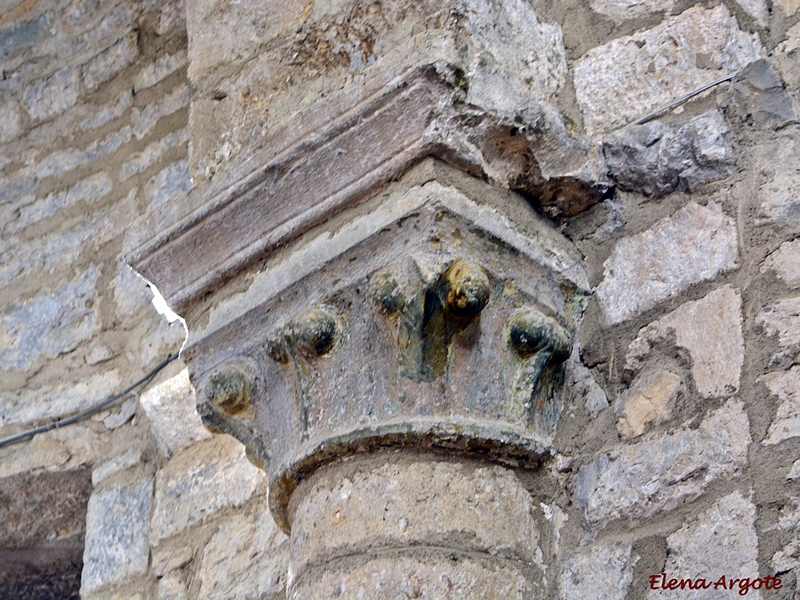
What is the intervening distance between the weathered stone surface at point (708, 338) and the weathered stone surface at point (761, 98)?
0.33 meters

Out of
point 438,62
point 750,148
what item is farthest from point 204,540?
point 750,148

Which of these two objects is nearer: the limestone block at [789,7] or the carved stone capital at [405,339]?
the carved stone capital at [405,339]

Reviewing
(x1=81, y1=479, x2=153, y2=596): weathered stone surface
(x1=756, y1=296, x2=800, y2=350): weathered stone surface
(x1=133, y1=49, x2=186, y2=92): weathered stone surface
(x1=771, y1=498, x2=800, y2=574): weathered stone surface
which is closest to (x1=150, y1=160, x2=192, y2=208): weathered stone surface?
(x1=133, y1=49, x2=186, y2=92): weathered stone surface

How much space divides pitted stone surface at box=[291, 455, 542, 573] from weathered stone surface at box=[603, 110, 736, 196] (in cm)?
60

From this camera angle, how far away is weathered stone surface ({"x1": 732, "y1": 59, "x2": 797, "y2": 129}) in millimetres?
1907

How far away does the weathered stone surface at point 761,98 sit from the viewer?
1.91 meters

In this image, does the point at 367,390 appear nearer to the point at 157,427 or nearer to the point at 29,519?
the point at 157,427

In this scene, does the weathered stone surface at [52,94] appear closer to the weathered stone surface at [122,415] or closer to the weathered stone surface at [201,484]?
the weathered stone surface at [122,415]

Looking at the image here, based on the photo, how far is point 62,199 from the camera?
3465 millimetres

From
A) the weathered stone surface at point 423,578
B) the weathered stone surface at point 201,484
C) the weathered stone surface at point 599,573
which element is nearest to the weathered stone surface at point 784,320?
the weathered stone surface at point 599,573

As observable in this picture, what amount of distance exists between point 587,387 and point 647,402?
128 mm

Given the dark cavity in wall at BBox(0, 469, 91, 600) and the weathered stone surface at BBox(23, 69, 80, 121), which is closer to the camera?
the dark cavity in wall at BBox(0, 469, 91, 600)

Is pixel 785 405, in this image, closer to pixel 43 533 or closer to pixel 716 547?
pixel 716 547

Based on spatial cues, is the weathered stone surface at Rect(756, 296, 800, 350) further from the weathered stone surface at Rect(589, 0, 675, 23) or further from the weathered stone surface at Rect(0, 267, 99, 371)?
the weathered stone surface at Rect(0, 267, 99, 371)
